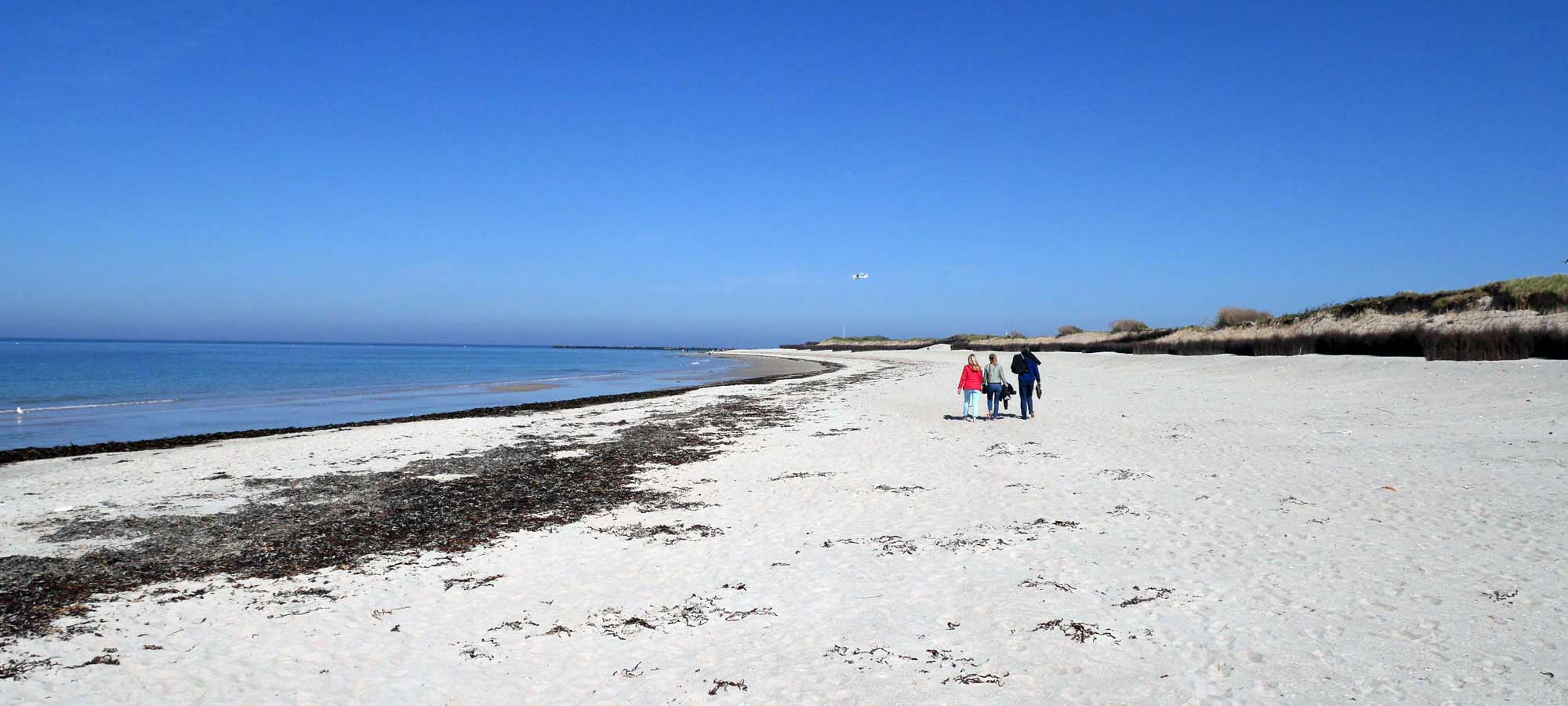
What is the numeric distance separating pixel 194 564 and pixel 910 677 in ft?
23.3

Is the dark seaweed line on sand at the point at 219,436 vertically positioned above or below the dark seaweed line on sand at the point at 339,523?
above

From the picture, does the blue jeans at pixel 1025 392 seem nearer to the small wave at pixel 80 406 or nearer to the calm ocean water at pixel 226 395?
the calm ocean water at pixel 226 395

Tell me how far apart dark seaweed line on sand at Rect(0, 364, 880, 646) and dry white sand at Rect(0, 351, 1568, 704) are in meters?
0.43

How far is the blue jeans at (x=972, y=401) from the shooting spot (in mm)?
18875

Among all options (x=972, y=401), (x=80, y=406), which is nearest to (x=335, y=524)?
(x=972, y=401)

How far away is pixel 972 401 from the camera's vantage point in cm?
1902

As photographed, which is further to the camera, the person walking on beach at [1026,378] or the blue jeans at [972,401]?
the blue jeans at [972,401]

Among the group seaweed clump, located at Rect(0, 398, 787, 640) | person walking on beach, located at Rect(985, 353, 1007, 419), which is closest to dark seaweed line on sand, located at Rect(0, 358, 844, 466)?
seaweed clump, located at Rect(0, 398, 787, 640)

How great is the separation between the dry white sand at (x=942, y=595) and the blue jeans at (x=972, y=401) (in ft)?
18.4

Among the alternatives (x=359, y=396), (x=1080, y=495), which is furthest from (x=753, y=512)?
(x=359, y=396)

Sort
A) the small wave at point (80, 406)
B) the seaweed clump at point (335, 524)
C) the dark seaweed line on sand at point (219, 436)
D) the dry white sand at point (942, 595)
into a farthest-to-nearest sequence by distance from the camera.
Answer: the small wave at point (80, 406), the dark seaweed line on sand at point (219, 436), the seaweed clump at point (335, 524), the dry white sand at point (942, 595)

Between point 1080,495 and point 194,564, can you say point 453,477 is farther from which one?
point 1080,495

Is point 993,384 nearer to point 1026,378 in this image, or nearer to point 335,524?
point 1026,378

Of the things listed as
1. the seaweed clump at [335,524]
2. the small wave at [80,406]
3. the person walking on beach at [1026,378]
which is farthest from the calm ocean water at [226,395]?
the person walking on beach at [1026,378]
